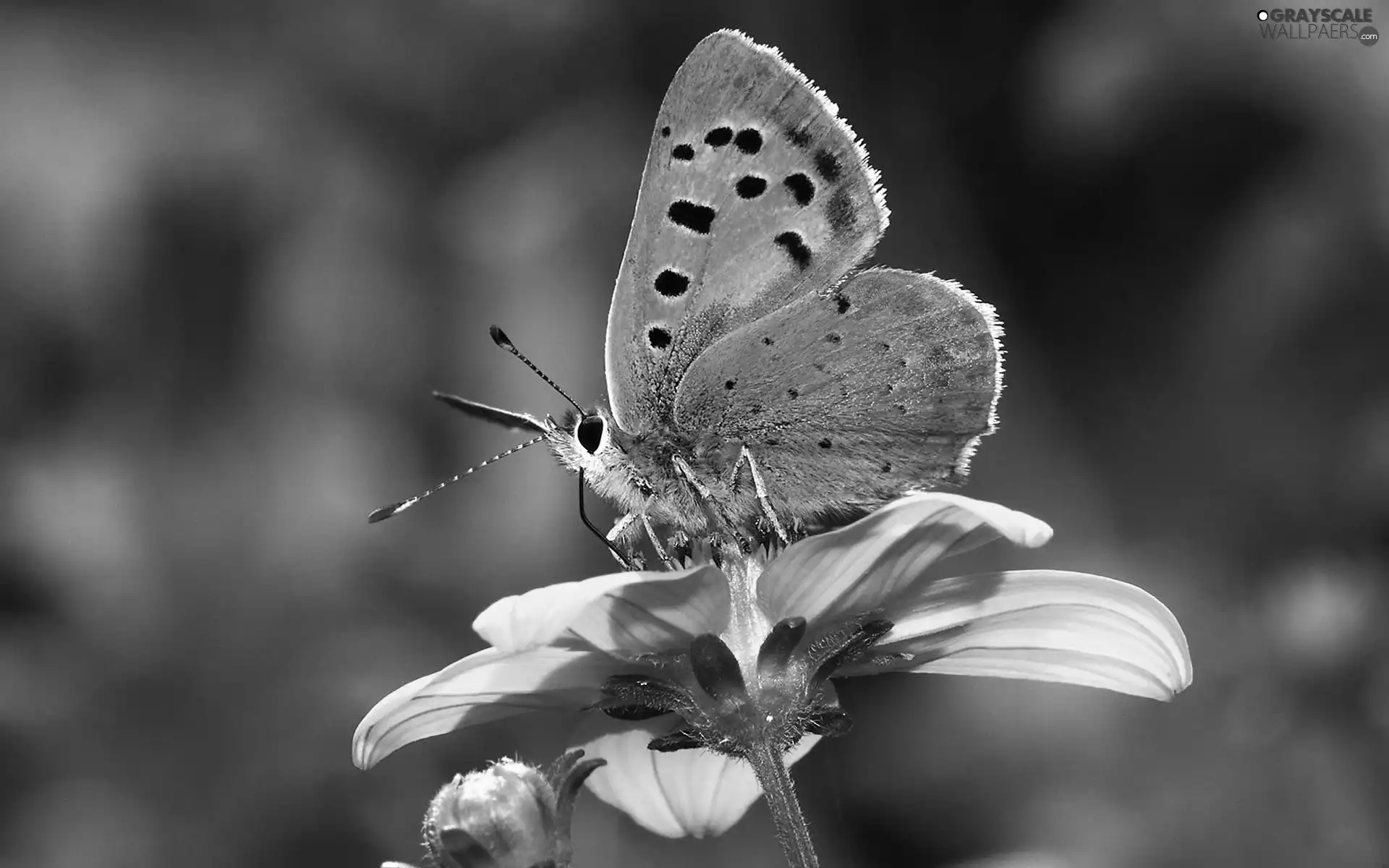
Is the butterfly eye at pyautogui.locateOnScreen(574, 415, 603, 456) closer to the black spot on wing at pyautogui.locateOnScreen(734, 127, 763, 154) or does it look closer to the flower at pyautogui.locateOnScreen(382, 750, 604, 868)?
the black spot on wing at pyautogui.locateOnScreen(734, 127, 763, 154)

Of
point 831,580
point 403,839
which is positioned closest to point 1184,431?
point 403,839

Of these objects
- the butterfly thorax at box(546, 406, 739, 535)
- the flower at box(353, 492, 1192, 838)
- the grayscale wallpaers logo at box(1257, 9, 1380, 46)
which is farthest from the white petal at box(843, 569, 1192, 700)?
the grayscale wallpaers logo at box(1257, 9, 1380, 46)

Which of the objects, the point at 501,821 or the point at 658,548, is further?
A: the point at 658,548

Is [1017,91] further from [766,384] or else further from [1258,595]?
[766,384]

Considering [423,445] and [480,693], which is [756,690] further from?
[423,445]

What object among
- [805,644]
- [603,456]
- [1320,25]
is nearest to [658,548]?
[603,456]

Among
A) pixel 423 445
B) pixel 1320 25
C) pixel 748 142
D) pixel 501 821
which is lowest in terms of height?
pixel 501 821
